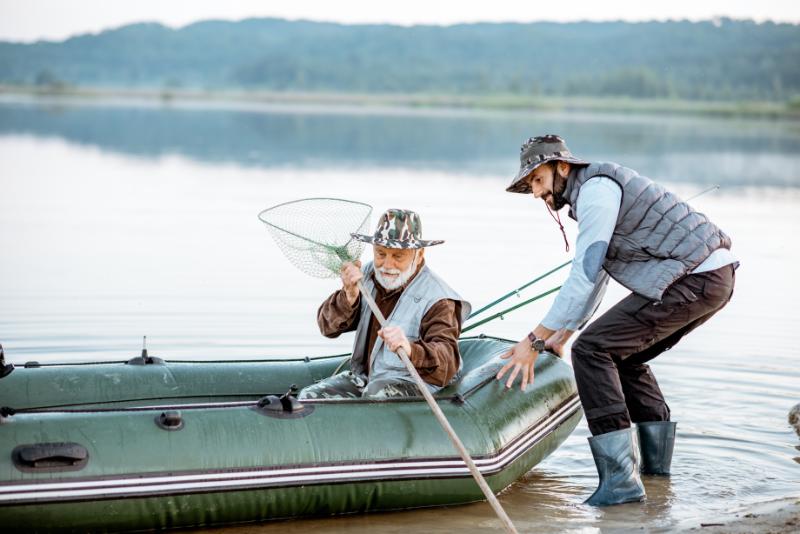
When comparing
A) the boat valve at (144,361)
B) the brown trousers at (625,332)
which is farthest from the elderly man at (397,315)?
the boat valve at (144,361)

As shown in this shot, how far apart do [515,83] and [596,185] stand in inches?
3683

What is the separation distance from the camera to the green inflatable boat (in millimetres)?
4746

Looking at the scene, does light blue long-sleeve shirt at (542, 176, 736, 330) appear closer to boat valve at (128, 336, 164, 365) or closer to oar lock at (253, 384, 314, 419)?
oar lock at (253, 384, 314, 419)

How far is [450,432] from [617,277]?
107 centimetres

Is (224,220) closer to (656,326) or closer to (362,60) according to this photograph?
(656,326)

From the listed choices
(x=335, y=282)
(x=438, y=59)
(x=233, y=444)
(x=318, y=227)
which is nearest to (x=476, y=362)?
(x=318, y=227)

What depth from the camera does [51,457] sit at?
15.4 feet

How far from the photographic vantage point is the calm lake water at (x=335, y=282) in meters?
5.96

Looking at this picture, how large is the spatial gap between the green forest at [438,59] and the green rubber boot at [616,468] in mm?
84482

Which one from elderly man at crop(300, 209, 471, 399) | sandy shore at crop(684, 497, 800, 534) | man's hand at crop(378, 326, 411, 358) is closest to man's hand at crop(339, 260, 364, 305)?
elderly man at crop(300, 209, 471, 399)

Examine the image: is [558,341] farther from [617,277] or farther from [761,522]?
[761,522]

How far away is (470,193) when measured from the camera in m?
18.6

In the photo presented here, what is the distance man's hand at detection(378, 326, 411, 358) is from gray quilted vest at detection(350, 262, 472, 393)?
357mm

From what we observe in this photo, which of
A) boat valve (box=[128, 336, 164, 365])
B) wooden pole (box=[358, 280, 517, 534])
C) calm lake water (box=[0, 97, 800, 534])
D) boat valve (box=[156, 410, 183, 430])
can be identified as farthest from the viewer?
boat valve (box=[128, 336, 164, 365])
